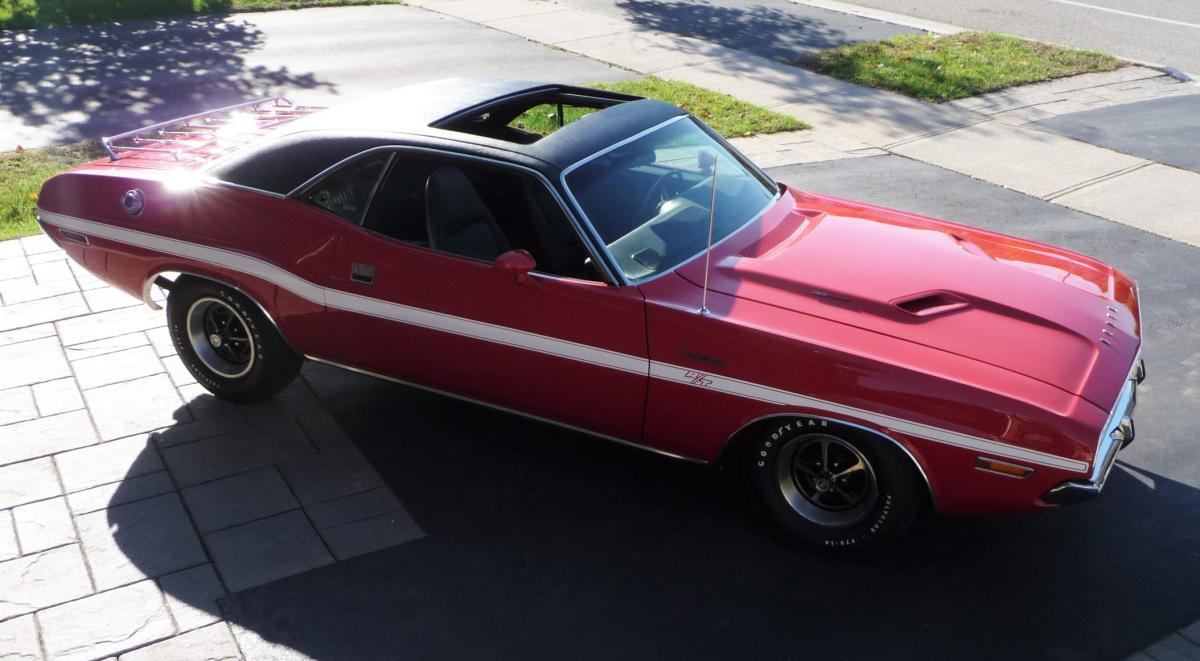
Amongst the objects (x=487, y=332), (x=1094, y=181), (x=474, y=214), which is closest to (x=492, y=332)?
(x=487, y=332)

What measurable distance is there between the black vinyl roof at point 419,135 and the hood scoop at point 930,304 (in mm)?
1500

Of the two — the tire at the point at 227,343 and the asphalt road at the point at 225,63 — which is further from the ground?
the tire at the point at 227,343

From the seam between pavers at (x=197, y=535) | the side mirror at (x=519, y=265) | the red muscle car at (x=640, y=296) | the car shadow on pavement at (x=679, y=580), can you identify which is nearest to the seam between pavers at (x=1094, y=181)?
the red muscle car at (x=640, y=296)

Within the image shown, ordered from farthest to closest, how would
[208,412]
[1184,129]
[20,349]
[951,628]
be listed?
[1184,129], [20,349], [208,412], [951,628]

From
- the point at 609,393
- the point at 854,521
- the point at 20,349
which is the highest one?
the point at 609,393

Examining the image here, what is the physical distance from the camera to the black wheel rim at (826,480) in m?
4.31

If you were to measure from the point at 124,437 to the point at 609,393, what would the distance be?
102 inches

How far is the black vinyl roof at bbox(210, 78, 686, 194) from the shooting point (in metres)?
4.81

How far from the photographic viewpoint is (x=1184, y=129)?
10.9 m

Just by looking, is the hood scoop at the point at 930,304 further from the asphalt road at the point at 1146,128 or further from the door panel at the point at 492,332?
the asphalt road at the point at 1146,128

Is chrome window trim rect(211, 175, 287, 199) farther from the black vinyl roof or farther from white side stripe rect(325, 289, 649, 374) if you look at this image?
white side stripe rect(325, 289, 649, 374)

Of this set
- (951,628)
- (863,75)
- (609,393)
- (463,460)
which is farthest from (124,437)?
(863,75)

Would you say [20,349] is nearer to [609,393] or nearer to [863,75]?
[609,393]

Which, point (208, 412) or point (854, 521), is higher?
point (854, 521)
